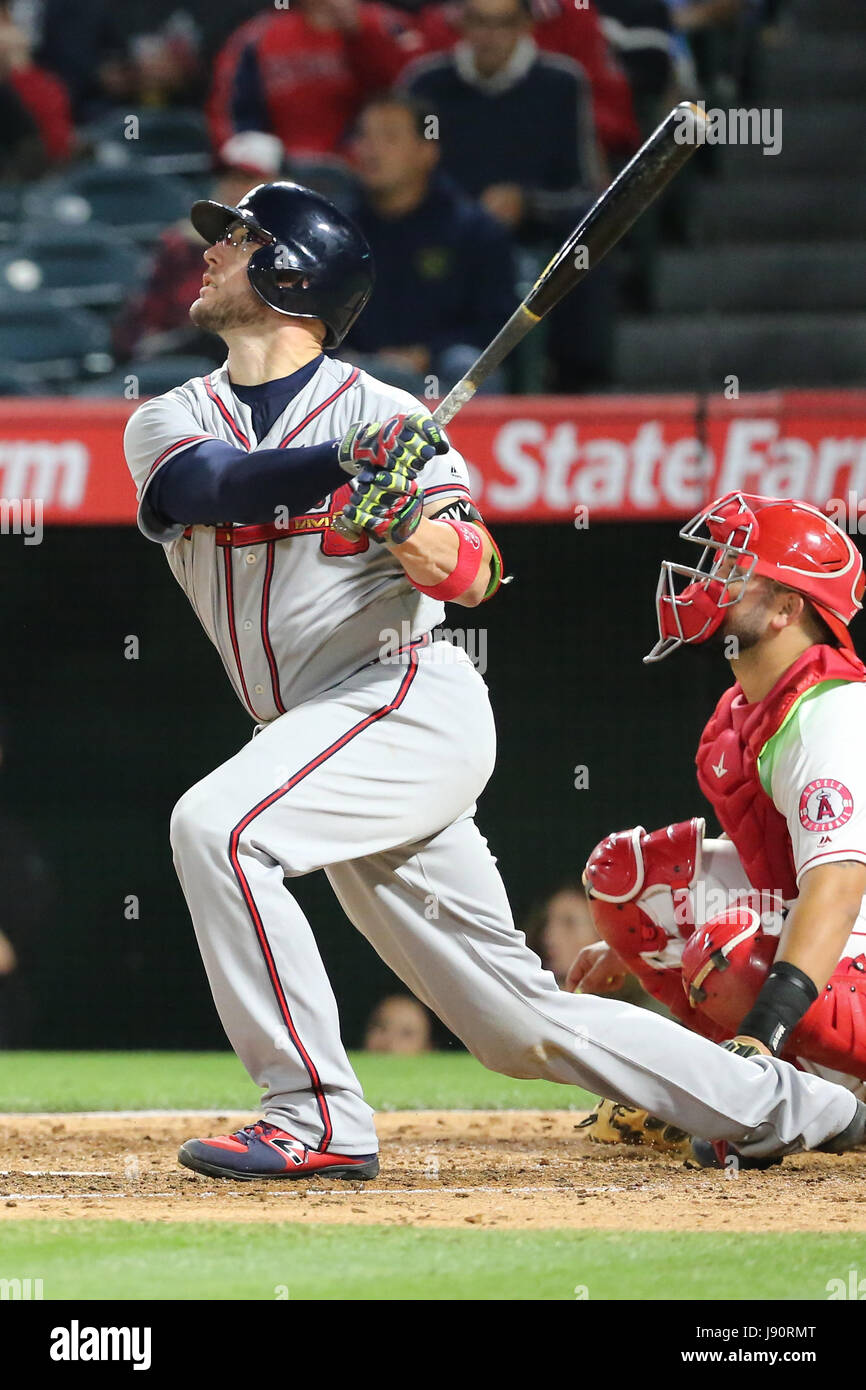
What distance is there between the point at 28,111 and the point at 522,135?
264 cm

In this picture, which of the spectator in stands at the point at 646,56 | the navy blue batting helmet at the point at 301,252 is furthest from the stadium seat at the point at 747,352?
the navy blue batting helmet at the point at 301,252

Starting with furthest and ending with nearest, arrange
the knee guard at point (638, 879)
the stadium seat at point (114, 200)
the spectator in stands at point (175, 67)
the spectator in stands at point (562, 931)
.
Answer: the spectator in stands at point (175, 67) < the stadium seat at point (114, 200) < the spectator in stands at point (562, 931) < the knee guard at point (638, 879)

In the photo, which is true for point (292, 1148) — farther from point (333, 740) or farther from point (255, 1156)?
point (333, 740)

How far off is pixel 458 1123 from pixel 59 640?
2.74 m

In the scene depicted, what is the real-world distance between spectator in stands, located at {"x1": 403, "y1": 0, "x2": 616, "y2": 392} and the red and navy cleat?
4.32 m

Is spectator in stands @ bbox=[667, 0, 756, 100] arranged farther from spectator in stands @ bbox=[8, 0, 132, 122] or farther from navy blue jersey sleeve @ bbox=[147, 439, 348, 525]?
navy blue jersey sleeve @ bbox=[147, 439, 348, 525]

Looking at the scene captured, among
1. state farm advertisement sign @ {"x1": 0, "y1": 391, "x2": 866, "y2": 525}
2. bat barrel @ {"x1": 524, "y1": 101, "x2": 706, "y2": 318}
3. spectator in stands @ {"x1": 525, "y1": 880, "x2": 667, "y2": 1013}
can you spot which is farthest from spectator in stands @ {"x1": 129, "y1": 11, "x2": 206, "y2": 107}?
bat barrel @ {"x1": 524, "y1": 101, "x2": 706, "y2": 318}

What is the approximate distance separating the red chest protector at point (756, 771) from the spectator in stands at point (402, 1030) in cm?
256

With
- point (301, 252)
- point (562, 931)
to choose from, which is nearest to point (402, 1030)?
point (562, 931)

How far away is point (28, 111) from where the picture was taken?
27.6ft

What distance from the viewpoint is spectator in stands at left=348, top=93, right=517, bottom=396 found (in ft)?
20.8

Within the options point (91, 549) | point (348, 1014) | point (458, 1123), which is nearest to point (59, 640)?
point (91, 549)

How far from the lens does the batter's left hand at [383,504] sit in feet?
8.35

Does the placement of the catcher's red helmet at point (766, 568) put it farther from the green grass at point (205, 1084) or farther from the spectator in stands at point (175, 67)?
the spectator in stands at point (175, 67)
